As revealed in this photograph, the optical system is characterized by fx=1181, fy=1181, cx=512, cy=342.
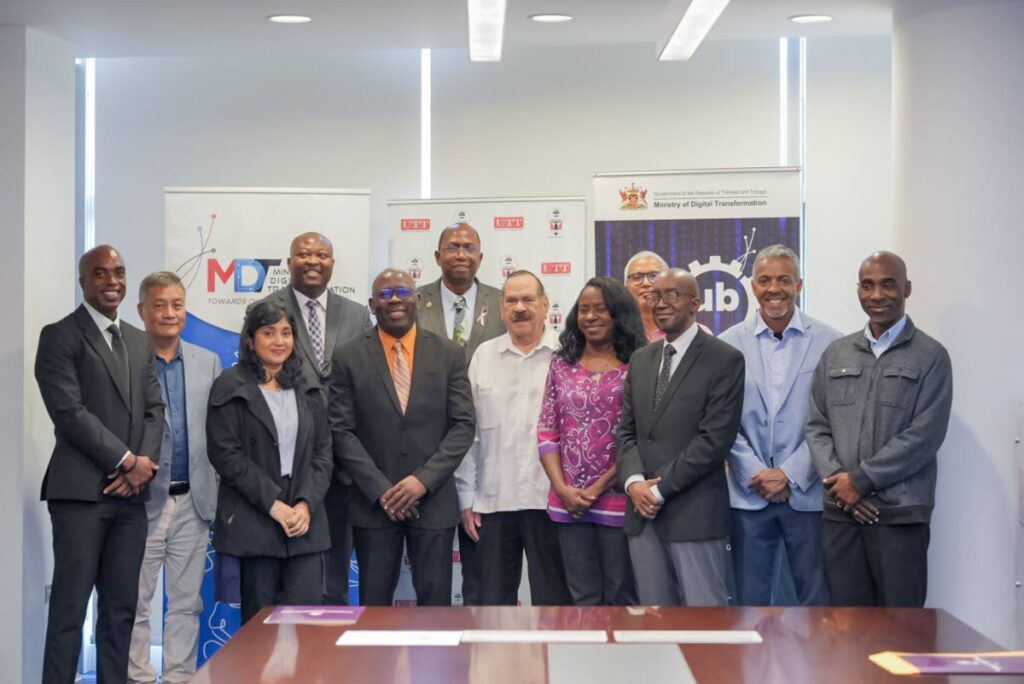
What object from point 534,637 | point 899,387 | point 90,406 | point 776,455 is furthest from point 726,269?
point 534,637

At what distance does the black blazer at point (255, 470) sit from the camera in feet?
15.4

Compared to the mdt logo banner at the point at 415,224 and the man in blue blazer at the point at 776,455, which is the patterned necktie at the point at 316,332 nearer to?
the mdt logo banner at the point at 415,224

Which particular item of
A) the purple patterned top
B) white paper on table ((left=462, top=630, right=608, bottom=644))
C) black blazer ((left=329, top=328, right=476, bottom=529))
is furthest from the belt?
white paper on table ((left=462, top=630, right=608, bottom=644))

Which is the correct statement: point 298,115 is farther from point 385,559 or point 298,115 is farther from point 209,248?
point 385,559

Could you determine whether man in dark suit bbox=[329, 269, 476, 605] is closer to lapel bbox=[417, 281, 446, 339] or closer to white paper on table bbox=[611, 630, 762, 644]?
lapel bbox=[417, 281, 446, 339]

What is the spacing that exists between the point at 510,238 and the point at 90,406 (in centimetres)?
254

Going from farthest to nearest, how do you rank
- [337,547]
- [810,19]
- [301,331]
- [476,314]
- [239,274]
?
[239,274] < [810,19] < [476,314] < [301,331] < [337,547]

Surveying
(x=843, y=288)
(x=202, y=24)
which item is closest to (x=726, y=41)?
(x=843, y=288)

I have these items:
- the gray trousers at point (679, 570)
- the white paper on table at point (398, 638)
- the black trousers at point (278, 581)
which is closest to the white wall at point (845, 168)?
the gray trousers at point (679, 570)

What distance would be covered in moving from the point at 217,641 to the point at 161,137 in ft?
9.98

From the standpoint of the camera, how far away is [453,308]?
5.81m

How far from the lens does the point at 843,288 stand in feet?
22.5

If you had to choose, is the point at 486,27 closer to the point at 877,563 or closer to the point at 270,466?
the point at 270,466

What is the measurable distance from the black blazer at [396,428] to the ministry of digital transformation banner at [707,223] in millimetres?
1868
